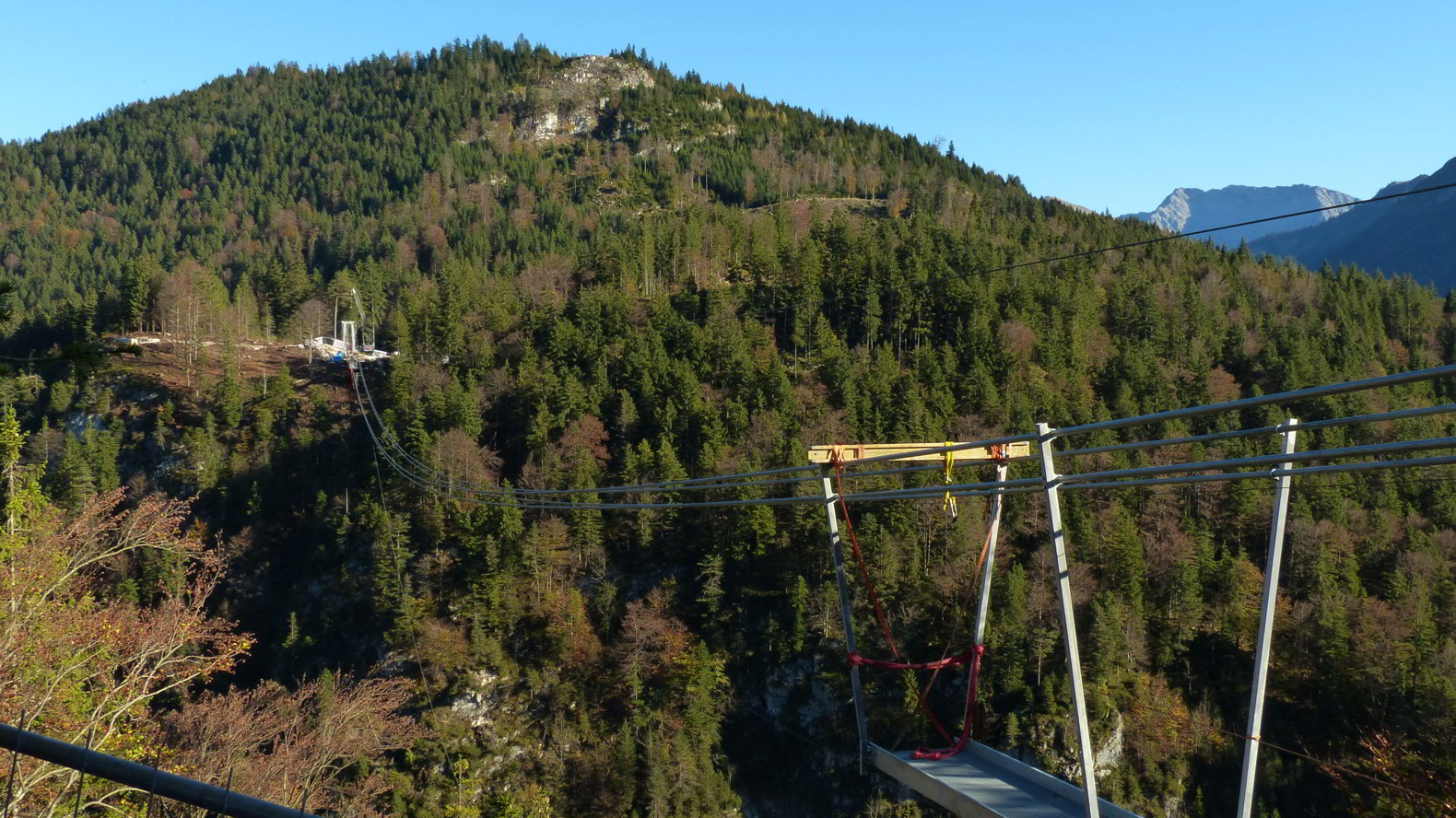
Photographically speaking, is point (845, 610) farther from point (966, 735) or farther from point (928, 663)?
point (966, 735)

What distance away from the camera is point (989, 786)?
6.19 meters

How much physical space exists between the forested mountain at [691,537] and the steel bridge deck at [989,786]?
7.27 meters

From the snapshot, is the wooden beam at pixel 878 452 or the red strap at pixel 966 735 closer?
the red strap at pixel 966 735

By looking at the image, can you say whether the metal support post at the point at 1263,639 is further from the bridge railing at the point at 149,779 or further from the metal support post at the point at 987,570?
the bridge railing at the point at 149,779

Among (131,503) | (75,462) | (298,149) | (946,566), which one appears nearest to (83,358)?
(946,566)

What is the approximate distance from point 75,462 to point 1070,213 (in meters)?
102

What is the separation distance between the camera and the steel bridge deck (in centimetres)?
577

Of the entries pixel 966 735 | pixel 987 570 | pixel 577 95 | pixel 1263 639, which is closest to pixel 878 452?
pixel 987 570

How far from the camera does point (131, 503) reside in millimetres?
61125

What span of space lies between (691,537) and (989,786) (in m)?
46.1

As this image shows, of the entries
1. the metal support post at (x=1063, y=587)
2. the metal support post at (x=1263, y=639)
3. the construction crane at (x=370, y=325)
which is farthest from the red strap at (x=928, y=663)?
the construction crane at (x=370, y=325)

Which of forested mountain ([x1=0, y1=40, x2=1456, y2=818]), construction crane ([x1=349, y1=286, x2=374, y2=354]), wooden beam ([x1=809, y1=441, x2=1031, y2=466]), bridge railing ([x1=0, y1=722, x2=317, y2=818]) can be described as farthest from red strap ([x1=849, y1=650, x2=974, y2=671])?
construction crane ([x1=349, y1=286, x2=374, y2=354])

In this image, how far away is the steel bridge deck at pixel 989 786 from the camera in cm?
577

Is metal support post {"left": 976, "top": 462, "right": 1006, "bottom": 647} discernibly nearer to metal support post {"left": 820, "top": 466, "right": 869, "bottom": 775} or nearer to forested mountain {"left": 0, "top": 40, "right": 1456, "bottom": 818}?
metal support post {"left": 820, "top": 466, "right": 869, "bottom": 775}
